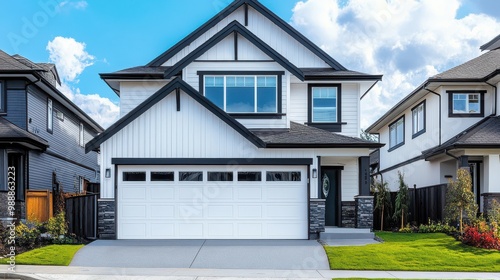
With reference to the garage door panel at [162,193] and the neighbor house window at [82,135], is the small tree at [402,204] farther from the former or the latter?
the neighbor house window at [82,135]

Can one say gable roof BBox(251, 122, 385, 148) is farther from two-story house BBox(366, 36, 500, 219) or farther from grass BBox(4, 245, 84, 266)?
grass BBox(4, 245, 84, 266)

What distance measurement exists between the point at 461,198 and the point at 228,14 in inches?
435

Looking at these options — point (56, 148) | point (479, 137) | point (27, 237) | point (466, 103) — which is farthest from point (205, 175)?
point (56, 148)

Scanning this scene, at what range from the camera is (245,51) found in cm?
1983

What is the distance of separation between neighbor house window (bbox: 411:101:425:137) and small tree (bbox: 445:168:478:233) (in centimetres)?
631

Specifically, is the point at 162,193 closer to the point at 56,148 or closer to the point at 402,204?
the point at 402,204

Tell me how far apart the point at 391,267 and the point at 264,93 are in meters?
8.25

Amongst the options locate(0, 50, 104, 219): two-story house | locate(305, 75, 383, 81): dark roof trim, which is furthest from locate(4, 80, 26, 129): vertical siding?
locate(305, 75, 383, 81): dark roof trim

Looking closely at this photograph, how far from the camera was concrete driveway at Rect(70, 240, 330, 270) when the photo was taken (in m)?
13.9

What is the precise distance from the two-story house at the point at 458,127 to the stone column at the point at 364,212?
3601 mm

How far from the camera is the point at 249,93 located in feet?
64.6

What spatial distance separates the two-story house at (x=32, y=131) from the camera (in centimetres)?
1980

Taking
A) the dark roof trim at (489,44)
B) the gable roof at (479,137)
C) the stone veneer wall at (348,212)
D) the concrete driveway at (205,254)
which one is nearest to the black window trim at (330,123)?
the stone veneer wall at (348,212)

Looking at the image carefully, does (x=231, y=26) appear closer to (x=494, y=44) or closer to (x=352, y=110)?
(x=352, y=110)
